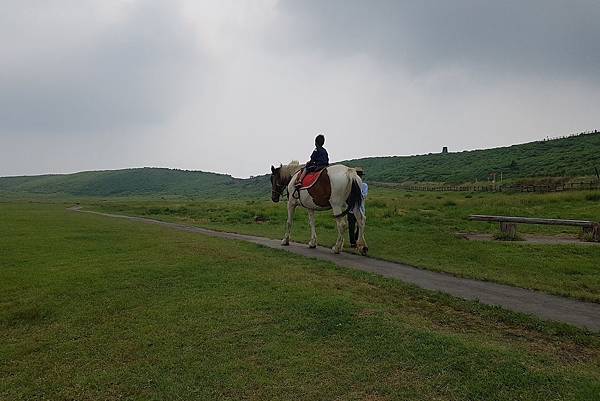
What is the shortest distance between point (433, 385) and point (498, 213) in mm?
22930

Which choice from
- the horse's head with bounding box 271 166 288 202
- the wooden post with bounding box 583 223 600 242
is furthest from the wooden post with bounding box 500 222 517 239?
the horse's head with bounding box 271 166 288 202

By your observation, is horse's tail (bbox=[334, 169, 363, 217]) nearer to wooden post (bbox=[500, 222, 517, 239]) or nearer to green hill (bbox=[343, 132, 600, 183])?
wooden post (bbox=[500, 222, 517, 239])

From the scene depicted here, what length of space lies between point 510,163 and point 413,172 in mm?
23983

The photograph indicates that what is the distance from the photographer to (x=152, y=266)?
10.3 meters

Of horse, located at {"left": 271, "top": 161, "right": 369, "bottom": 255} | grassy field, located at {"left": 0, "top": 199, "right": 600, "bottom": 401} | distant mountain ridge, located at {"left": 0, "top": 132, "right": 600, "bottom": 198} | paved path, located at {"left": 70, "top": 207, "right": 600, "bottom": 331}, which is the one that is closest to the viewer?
grassy field, located at {"left": 0, "top": 199, "right": 600, "bottom": 401}

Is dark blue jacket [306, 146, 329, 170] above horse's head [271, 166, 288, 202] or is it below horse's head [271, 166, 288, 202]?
above

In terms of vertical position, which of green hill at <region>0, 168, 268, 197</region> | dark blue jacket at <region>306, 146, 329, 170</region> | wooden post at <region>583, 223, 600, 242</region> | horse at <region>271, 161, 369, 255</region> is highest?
green hill at <region>0, 168, 268, 197</region>

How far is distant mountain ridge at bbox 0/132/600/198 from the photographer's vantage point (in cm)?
6484

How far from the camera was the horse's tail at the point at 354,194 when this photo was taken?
41.5ft

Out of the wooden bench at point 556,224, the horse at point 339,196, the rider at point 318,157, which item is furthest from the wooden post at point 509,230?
the rider at point 318,157

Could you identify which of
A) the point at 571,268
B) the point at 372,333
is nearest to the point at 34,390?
the point at 372,333

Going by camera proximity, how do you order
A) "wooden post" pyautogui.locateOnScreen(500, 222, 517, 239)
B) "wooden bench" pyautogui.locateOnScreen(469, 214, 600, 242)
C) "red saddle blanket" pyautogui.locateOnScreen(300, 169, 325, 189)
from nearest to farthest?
"red saddle blanket" pyautogui.locateOnScreen(300, 169, 325, 189) < "wooden bench" pyautogui.locateOnScreen(469, 214, 600, 242) < "wooden post" pyautogui.locateOnScreen(500, 222, 517, 239)

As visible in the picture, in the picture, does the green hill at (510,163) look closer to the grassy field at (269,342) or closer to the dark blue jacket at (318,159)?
the dark blue jacket at (318,159)

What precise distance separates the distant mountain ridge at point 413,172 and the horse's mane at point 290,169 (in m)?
47.4
